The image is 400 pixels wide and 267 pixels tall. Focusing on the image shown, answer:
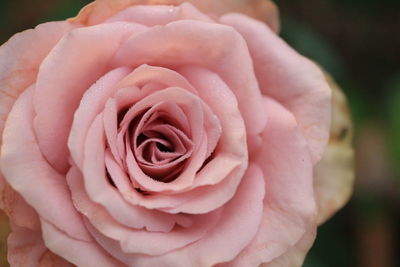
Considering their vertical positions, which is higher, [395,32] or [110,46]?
[110,46]

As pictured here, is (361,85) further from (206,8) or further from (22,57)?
(22,57)

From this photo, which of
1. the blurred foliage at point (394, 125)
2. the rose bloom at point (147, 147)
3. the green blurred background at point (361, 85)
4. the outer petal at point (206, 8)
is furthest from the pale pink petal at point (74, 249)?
the blurred foliage at point (394, 125)

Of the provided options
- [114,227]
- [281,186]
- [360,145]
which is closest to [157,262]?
[114,227]

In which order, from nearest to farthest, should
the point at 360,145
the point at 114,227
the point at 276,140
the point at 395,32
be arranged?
the point at 114,227
the point at 276,140
the point at 360,145
the point at 395,32

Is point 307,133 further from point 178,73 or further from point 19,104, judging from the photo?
point 19,104

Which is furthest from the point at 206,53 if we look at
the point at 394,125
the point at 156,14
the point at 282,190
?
the point at 394,125
